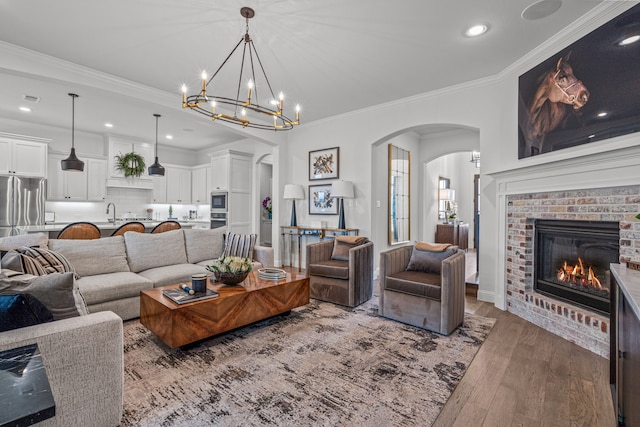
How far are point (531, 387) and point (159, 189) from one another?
7965 millimetres

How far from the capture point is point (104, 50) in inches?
128

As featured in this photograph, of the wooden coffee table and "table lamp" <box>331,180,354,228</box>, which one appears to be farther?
"table lamp" <box>331,180,354,228</box>

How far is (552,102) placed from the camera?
9.89 ft

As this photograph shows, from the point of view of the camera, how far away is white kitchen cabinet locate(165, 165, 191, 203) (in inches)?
310

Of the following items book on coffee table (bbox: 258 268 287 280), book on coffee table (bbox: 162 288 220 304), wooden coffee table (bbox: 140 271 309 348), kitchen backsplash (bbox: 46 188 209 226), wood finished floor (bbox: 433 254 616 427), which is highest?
kitchen backsplash (bbox: 46 188 209 226)

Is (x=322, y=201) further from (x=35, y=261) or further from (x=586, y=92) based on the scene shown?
(x=35, y=261)

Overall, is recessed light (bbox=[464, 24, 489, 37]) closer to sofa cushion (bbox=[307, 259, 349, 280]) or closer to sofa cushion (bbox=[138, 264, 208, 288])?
sofa cushion (bbox=[307, 259, 349, 280])

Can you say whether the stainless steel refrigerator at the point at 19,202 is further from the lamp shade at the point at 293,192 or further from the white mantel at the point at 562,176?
the white mantel at the point at 562,176

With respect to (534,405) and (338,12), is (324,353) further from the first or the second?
(338,12)

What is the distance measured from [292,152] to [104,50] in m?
3.42

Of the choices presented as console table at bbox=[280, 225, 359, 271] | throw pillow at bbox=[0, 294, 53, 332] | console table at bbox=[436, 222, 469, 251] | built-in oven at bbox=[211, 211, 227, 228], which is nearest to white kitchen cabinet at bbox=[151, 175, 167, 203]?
built-in oven at bbox=[211, 211, 227, 228]

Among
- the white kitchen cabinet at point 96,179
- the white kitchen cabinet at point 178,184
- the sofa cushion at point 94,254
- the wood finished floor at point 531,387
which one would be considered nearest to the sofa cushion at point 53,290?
the sofa cushion at point 94,254

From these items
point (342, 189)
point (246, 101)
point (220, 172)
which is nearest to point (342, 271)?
point (342, 189)

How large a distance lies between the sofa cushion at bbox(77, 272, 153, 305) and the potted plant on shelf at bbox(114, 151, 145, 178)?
447 centimetres
